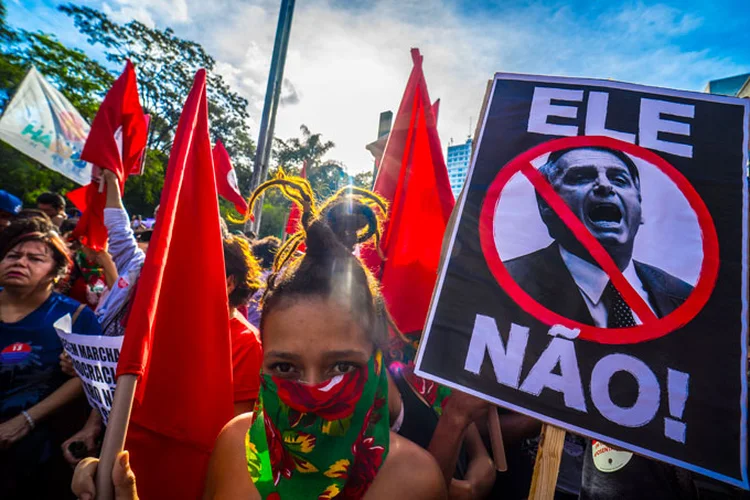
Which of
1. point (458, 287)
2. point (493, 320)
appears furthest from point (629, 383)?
point (458, 287)

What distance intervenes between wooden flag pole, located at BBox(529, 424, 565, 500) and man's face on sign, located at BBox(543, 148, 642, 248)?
0.63 meters

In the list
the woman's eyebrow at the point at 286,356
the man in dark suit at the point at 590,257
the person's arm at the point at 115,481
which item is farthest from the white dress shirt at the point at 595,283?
the person's arm at the point at 115,481

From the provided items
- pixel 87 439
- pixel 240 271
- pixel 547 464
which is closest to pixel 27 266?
pixel 87 439

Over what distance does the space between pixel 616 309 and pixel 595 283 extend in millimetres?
100

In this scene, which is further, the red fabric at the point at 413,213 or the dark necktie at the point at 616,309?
the red fabric at the point at 413,213

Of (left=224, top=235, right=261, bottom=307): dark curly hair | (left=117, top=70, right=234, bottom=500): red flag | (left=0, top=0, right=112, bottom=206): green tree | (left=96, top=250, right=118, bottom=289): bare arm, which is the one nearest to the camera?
(left=117, top=70, right=234, bottom=500): red flag

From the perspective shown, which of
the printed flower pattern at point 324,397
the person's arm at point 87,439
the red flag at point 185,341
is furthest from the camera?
the person's arm at point 87,439

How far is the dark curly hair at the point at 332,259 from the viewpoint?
146cm

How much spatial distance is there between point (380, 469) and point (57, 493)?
219 cm

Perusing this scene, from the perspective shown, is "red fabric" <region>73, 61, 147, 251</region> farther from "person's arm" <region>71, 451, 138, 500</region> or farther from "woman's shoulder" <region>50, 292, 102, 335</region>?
"person's arm" <region>71, 451, 138, 500</region>

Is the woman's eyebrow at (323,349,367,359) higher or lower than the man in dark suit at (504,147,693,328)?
lower

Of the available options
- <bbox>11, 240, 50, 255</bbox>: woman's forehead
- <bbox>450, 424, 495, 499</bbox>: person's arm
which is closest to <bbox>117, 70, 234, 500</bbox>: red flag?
<bbox>450, 424, 495, 499</bbox>: person's arm

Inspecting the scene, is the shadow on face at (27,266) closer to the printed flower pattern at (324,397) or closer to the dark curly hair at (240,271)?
the dark curly hair at (240,271)

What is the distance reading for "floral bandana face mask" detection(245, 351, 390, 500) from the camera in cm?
129
